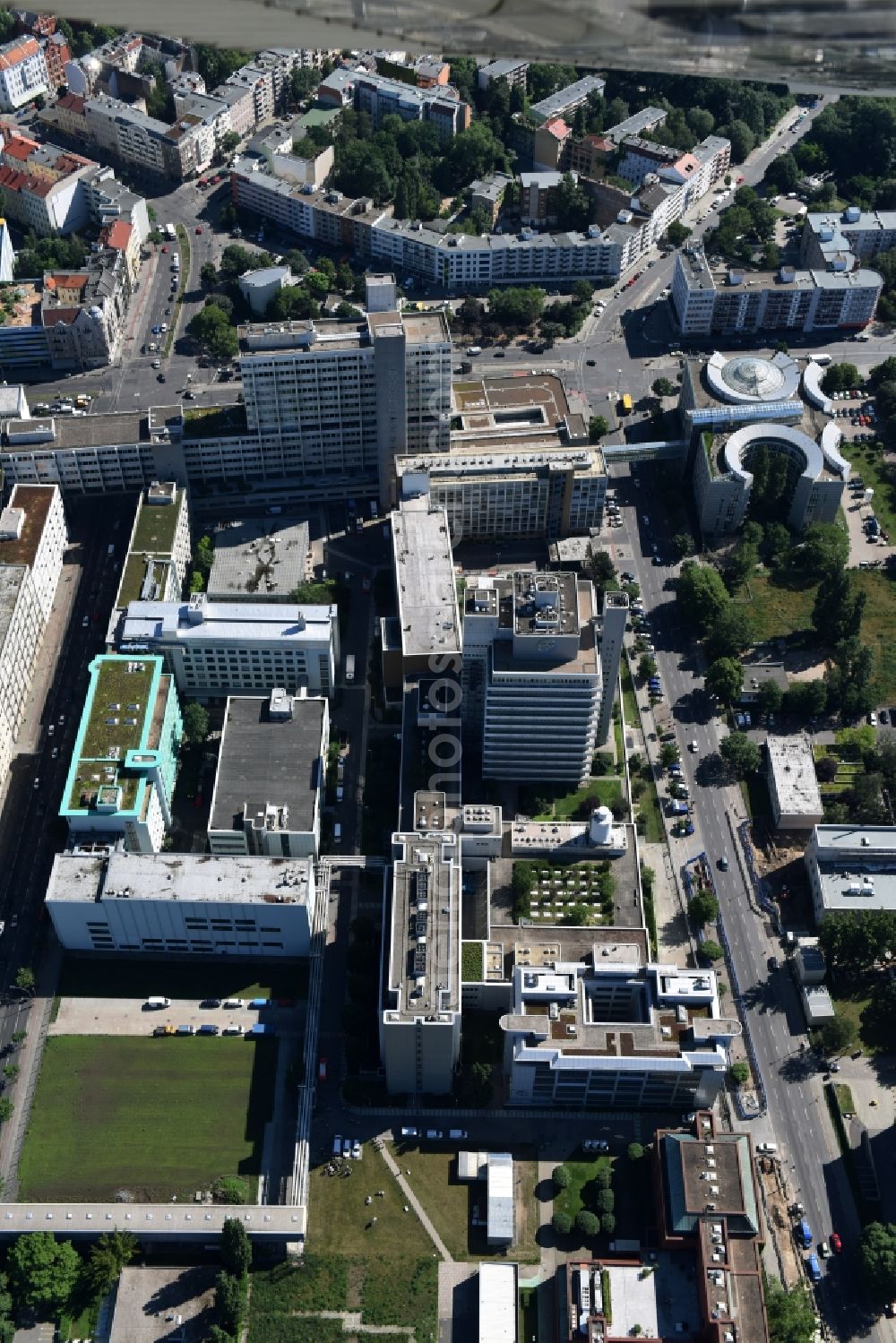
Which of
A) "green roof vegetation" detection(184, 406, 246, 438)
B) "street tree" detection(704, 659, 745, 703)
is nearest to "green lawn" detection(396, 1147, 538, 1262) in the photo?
"street tree" detection(704, 659, 745, 703)

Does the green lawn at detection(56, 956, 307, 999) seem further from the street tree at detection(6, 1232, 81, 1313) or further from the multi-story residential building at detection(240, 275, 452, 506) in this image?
the multi-story residential building at detection(240, 275, 452, 506)

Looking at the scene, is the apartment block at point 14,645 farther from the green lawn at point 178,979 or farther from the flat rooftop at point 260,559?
the green lawn at point 178,979

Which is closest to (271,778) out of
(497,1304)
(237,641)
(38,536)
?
(237,641)

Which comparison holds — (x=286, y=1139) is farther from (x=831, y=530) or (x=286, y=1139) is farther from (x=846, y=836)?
(x=831, y=530)

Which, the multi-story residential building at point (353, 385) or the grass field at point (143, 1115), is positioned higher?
the multi-story residential building at point (353, 385)

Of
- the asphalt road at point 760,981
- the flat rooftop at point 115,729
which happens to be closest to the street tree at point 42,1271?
the flat rooftop at point 115,729

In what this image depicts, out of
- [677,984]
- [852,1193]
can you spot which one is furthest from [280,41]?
[852,1193]

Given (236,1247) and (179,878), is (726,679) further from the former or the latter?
(236,1247)
